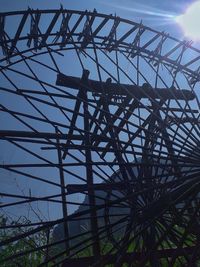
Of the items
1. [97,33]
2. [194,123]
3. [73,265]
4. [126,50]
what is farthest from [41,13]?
[73,265]

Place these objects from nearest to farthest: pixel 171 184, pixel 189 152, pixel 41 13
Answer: pixel 171 184, pixel 189 152, pixel 41 13

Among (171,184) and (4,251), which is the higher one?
(4,251)

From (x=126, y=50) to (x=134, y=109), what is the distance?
4.62 feet

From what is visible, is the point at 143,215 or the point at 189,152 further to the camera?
the point at 189,152

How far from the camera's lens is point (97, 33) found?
8.97 metres

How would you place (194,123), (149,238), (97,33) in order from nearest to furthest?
(194,123) < (149,238) < (97,33)

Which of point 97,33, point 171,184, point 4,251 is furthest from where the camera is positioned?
point 4,251

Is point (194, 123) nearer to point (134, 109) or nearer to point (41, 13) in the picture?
point (134, 109)

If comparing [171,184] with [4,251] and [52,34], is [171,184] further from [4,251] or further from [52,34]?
[4,251]

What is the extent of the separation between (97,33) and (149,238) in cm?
465

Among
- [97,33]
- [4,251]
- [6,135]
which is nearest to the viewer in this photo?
[6,135]

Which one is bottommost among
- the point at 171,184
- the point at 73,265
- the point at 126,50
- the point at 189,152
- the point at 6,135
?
the point at 73,265

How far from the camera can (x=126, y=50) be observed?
930 centimetres

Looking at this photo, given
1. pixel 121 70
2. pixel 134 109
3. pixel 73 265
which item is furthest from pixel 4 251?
pixel 121 70
